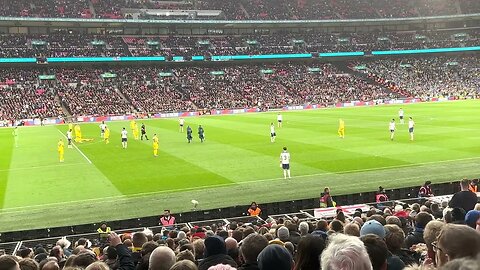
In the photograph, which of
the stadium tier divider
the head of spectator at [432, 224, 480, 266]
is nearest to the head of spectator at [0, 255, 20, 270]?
the head of spectator at [432, 224, 480, 266]

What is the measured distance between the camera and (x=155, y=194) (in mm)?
22922

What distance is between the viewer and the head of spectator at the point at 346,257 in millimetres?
3584

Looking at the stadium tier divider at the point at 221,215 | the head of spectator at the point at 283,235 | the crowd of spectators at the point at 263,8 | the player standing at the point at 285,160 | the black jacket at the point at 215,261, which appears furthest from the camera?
the crowd of spectators at the point at 263,8

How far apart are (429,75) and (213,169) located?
77415mm

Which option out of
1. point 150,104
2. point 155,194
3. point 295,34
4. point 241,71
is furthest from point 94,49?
point 155,194

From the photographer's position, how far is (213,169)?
27891 mm

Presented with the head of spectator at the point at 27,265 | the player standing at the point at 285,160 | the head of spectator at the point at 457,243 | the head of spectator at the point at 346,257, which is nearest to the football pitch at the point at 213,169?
the player standing at the point at 285,160

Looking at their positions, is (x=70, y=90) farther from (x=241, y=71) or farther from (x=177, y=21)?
(x=241, y=71)

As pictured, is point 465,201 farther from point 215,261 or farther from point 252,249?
point 215,261

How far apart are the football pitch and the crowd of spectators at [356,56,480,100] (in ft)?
146

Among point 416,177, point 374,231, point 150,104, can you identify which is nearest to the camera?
point 374,231

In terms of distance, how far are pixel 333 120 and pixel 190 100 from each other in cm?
3126

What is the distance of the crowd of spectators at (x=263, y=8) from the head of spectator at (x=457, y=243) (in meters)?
86.4

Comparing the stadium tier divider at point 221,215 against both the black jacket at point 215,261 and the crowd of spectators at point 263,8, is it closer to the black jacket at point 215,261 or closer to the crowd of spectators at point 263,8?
the black jacket at point 215,261
